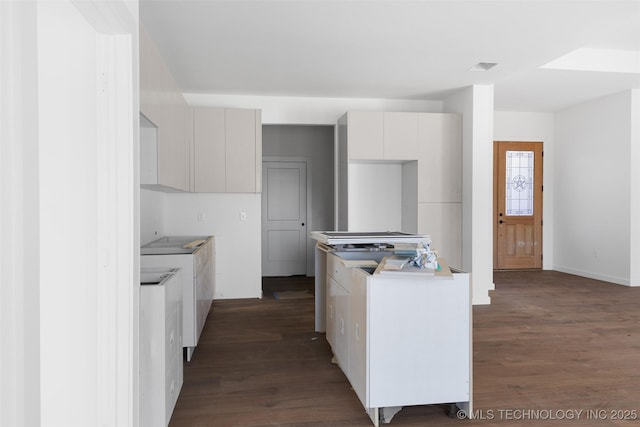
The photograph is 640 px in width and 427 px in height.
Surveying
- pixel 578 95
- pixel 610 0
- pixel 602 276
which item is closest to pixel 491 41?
pixel 610 0

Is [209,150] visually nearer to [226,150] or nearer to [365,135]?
[226,150]

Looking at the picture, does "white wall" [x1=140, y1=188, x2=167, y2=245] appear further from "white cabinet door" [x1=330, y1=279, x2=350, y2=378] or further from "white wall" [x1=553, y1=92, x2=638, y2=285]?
"white wall" [x1=553, y1=92, x2=638, y2=285]

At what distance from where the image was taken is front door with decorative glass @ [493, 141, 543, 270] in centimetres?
752

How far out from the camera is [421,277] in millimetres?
2354

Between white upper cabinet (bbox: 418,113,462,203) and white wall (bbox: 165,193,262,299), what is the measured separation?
7.00 feet

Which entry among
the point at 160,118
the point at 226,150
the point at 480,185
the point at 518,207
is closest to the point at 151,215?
the point at 226,150

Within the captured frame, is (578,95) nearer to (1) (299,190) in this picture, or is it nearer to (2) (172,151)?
(1) (299,190)

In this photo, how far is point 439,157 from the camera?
5453 mm

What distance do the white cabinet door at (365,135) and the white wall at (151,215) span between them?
2.31m

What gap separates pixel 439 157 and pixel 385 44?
6.51 feet

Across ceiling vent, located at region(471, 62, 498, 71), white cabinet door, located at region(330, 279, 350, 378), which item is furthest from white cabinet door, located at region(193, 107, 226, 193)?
ceiling vent, located at region(471, 62, 498, 71)

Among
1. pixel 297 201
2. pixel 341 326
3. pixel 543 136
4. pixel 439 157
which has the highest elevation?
pixel 543 136

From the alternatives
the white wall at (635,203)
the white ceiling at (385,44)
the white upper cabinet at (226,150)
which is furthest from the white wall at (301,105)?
the white wall at (635,203)

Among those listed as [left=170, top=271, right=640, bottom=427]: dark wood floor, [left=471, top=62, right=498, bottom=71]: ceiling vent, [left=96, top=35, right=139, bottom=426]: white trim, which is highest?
[left=471, top=62, right=498, bottom=71]: ceiling vent
